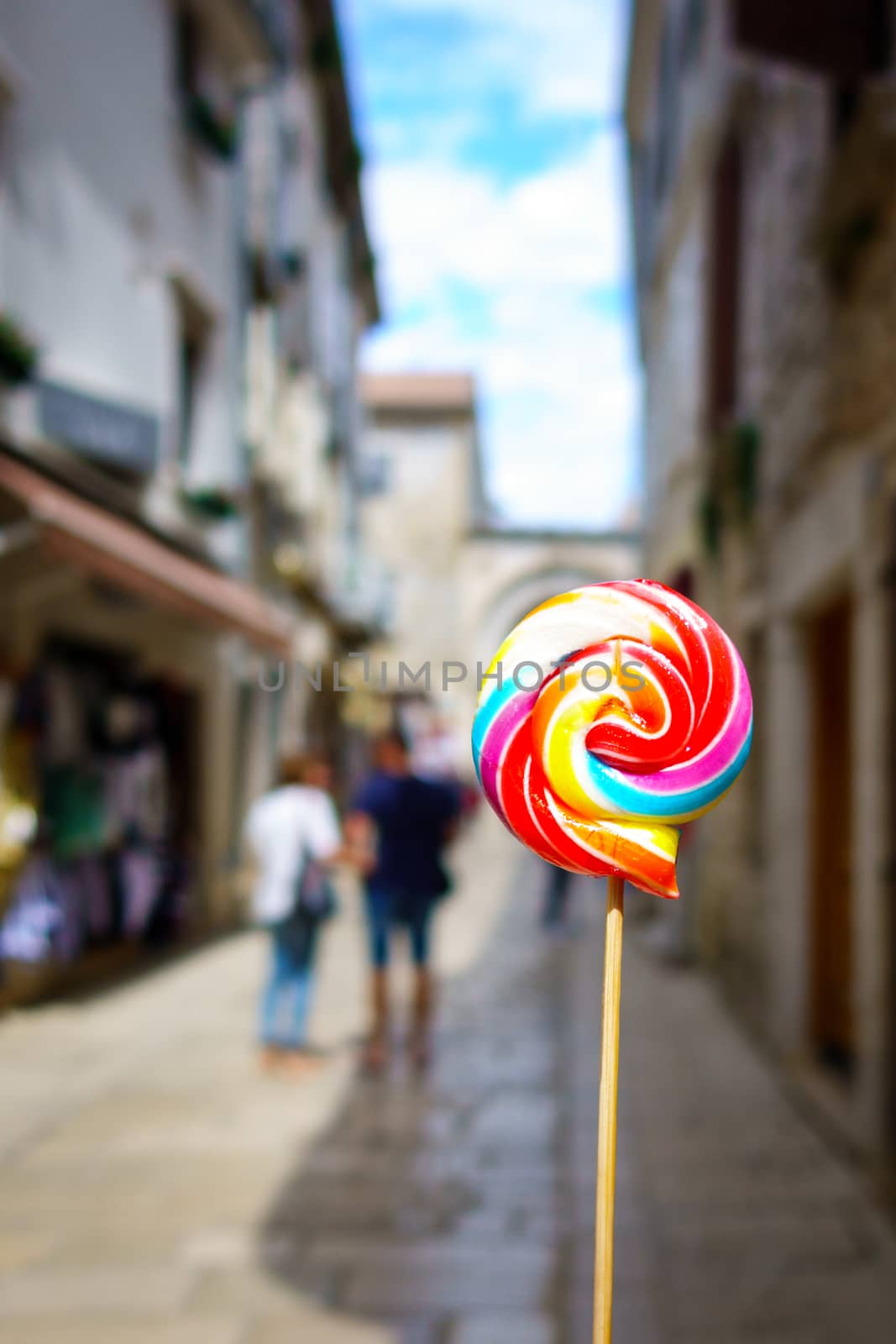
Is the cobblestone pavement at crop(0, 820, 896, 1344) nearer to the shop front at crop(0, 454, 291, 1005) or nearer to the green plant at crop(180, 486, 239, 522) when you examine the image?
the shop front at crop(0, 454, 291, 1005)

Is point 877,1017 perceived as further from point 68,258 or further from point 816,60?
point 68,258

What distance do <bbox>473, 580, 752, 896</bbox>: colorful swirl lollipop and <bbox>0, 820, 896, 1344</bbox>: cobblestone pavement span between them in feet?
7.18

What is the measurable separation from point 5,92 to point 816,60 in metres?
4.67

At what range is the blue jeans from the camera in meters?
6.75

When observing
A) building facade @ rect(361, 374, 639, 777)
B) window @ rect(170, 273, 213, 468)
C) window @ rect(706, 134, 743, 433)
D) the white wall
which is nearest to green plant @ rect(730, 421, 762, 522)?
window @ rect(706, 134, 743, 433)

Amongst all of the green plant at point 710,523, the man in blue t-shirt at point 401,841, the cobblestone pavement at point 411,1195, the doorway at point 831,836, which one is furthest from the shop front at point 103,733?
the doorway at point 831,836

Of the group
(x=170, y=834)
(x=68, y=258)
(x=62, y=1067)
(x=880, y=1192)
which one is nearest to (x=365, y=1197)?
(x=880, y=1192)

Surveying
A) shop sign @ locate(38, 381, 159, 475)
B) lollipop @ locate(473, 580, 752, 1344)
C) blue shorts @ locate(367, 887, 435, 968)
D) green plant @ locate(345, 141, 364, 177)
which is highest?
green plant @ locate(345, 141, 364, 177)

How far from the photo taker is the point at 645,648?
6.97 ft

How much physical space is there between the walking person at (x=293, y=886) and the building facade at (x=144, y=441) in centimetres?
136

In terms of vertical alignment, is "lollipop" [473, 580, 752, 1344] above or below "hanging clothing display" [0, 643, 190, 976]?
above

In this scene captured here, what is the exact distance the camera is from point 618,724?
2.13 metres

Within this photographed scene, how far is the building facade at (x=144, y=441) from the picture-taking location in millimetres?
7680

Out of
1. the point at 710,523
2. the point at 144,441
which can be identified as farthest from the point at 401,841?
the point at 710,523
